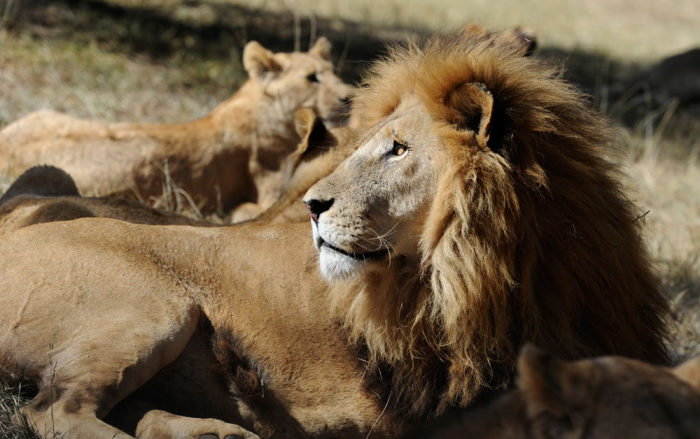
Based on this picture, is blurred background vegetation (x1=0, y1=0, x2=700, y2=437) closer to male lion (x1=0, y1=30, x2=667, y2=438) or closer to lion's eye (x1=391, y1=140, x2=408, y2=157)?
male lion (x1=0, y1=30, x2=667, y2=438)

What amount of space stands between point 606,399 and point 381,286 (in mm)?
1318

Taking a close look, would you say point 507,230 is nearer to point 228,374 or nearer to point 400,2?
point 228,374

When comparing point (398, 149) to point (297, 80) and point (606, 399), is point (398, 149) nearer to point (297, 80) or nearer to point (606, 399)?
point (606, 399)

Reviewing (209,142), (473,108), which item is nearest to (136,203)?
(473,108)

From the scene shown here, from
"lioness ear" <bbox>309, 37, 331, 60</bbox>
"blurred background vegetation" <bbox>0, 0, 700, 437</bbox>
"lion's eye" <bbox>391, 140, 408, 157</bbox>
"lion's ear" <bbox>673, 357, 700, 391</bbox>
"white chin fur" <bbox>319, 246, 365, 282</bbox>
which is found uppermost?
"lion's ear" <bbox>673, 357, 700, 391</bbox>

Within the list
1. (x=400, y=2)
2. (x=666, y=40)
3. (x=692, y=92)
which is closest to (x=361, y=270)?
(x=692, y=92)

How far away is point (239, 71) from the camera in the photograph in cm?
886

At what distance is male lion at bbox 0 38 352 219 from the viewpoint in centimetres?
623

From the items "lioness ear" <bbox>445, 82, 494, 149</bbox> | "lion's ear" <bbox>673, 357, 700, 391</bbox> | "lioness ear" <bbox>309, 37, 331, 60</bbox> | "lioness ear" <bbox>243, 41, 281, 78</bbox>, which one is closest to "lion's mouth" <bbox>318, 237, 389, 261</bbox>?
"lioness ear" <bbox>445, 82, 494, 149</bbox>

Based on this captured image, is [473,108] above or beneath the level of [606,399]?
above

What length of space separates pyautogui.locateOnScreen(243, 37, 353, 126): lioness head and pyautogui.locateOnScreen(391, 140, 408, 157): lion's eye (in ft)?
12.3

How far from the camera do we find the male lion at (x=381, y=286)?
3.10 metres

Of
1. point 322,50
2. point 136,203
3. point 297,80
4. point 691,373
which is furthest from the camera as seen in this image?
point 322,50

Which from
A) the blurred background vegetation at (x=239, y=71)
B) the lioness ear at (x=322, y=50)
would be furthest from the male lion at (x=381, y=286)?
the lioness ear at (x=322, y=50)
